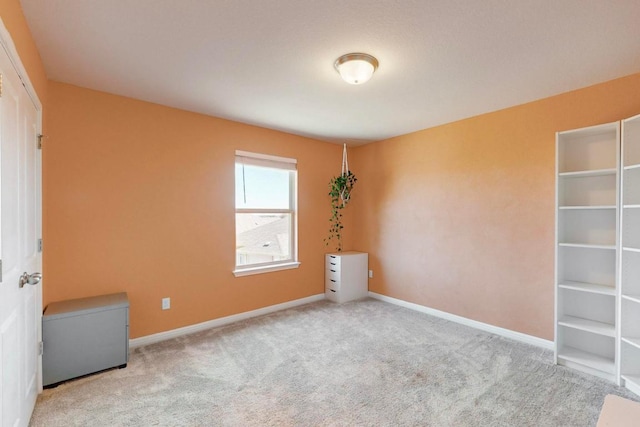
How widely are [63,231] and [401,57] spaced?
→ 311 centimetres

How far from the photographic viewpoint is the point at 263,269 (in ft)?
12.6

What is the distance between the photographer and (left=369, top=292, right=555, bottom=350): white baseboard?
291 centimetres

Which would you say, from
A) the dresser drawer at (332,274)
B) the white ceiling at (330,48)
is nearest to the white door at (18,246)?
the white ceiling at (330,48)

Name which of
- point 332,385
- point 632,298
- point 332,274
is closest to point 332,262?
point 332,274

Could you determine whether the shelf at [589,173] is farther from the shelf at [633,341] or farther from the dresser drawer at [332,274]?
the dresser drawer at [332,274]

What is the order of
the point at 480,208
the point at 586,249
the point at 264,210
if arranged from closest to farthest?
the point at 586,249
the point at 480,208
the point at 264,210

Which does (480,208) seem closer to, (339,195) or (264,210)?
(339,195)

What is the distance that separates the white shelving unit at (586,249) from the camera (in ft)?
8.07

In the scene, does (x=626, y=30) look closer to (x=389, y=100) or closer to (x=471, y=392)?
(x=389, y=100)

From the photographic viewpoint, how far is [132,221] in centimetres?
289

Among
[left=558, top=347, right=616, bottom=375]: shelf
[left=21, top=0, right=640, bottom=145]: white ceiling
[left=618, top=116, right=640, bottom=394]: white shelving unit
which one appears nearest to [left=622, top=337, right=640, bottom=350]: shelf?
[left=618, top=116, right=640, bottom=394]: white shelving unit

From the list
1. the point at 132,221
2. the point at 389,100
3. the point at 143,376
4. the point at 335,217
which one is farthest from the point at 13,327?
the point at 335,217

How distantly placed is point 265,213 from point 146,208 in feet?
4.70

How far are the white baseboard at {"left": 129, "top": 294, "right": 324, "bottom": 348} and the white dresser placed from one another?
0.31 metres
